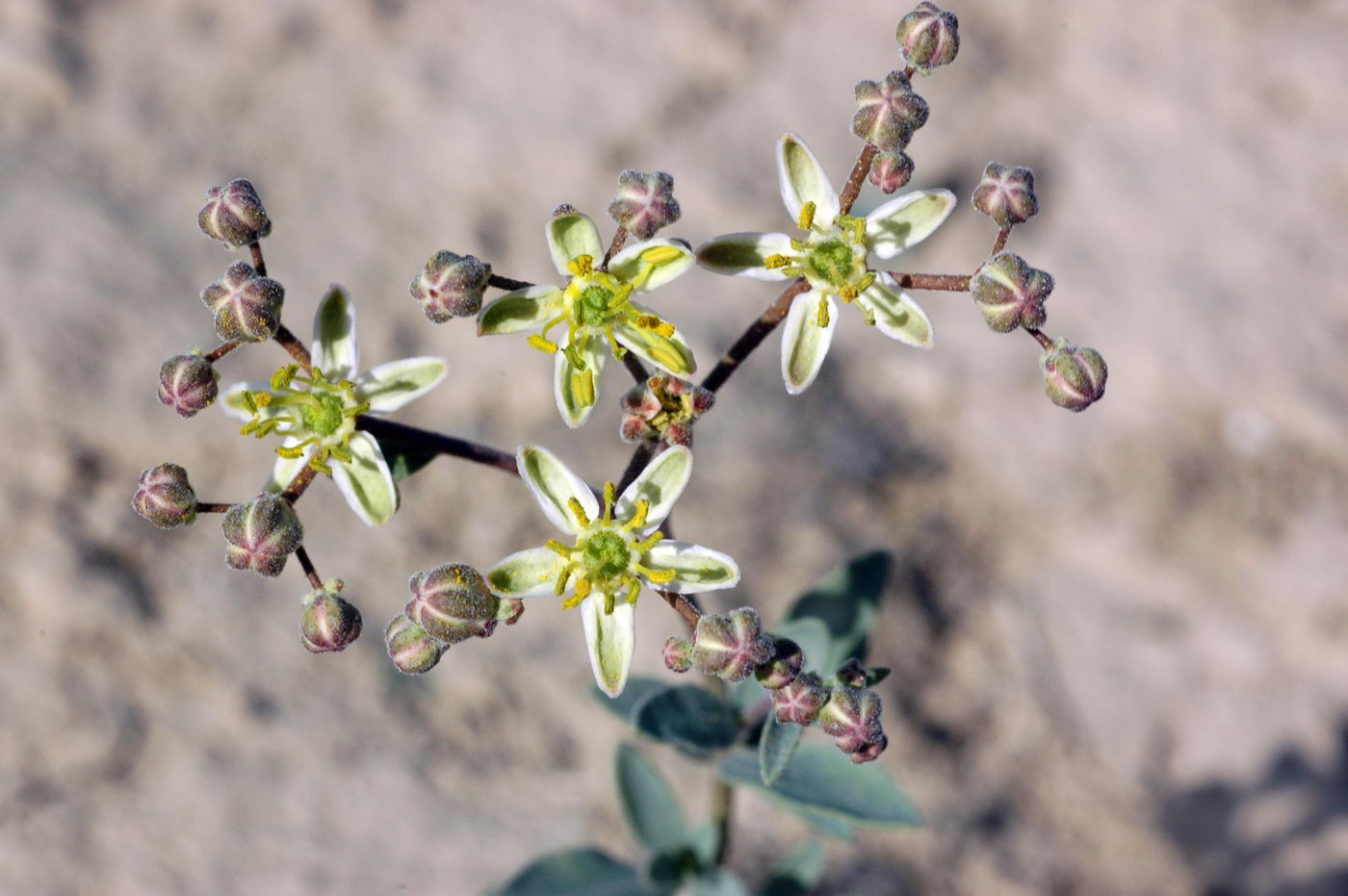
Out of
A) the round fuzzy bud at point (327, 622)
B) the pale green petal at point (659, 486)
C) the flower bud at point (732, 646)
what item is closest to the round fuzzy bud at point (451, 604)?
the round fuzzy bud at point (327, 622)

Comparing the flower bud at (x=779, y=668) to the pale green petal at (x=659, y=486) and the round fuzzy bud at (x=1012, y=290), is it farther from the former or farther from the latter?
the round fuzzy bud at (x=1012, y=290)

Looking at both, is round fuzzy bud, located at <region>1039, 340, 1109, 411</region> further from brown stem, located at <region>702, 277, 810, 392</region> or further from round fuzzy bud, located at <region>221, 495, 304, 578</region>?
round fuzzy bud, located at <region>221, 495, 304, 578</region>

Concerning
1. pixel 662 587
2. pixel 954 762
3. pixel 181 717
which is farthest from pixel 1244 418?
pixel 181 717

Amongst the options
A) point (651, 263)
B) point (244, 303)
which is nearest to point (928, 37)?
point (651, 263)

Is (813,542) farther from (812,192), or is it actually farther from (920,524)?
(812,192)

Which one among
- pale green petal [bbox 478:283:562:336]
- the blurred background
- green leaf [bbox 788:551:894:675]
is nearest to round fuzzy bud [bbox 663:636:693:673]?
pale green petal [bbox 478:283:562:336]
